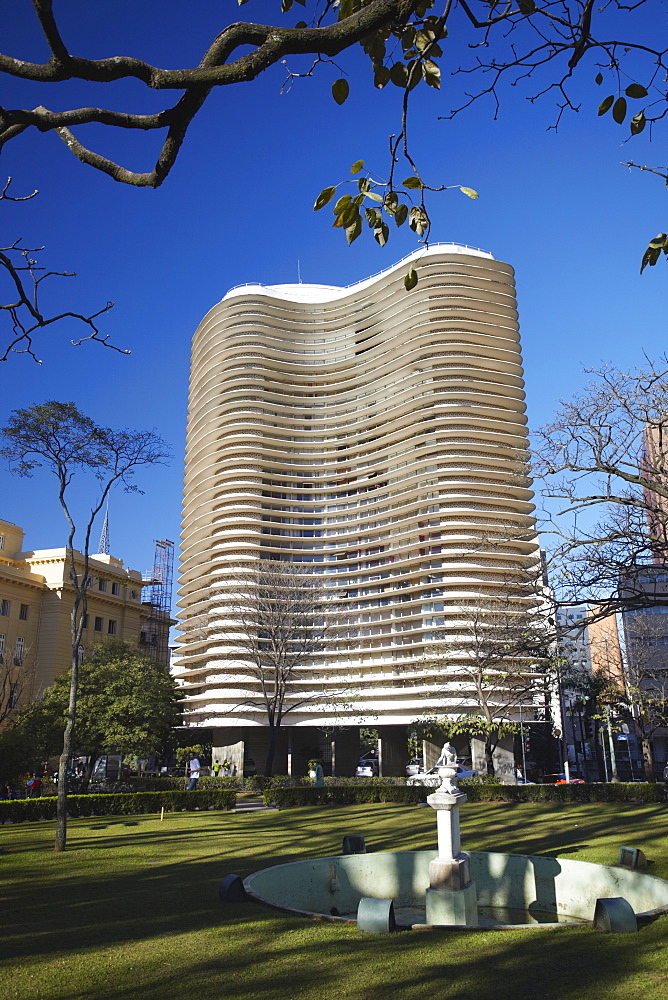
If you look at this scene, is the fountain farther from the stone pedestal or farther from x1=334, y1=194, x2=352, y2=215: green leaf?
x1=334, y1=194, x2=352, y2=215: green leaf

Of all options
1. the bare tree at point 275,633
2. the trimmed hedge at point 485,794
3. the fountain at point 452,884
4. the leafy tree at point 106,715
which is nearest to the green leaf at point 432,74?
the fountain at point 452,884

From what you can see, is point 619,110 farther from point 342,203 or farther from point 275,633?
point 275,633

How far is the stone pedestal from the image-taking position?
12.3 m

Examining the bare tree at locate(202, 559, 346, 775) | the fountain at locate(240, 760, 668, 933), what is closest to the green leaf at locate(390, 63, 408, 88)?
the fountain at locate(240, 760, 668, 933)

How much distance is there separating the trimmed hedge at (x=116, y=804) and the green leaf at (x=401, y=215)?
2708cm

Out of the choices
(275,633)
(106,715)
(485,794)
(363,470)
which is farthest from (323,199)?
(363,470)

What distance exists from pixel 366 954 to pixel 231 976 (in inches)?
68.2

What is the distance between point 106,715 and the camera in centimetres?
4194

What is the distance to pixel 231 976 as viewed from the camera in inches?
326

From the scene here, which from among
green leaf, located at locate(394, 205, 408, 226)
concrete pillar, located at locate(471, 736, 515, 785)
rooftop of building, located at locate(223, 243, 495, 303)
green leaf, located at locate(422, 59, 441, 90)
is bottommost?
concrete pillar, located at locate(471, 736, 515, 785)

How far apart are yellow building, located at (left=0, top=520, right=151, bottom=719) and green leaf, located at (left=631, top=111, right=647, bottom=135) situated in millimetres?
53061

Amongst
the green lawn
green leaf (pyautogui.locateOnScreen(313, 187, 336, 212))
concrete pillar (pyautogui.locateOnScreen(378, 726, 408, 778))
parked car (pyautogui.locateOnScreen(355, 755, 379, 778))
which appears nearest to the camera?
green leaf (pyautogui.locateOnScreen(313, 187, 336, 212))

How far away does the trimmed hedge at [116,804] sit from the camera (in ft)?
87.4

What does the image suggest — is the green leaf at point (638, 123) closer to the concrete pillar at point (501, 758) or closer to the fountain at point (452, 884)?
the fountain at point (452, 884)
